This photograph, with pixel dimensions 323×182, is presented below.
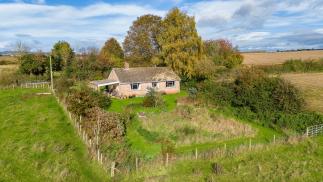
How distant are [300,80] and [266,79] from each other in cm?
3044

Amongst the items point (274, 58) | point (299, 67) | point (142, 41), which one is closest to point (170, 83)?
point (142, 41)

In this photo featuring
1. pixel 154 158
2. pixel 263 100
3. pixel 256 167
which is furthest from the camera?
pixel 263 100

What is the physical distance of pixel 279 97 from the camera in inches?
1419

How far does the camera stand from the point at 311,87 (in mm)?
57719

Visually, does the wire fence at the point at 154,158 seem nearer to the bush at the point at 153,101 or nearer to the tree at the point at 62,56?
the bush at the point at 153,101

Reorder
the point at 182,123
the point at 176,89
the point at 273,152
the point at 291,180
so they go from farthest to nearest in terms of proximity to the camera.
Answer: the point at 176,89
the point at 182,123
the point at 273,152
the point at 291,180

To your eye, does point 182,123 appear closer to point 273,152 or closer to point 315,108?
point 273,152

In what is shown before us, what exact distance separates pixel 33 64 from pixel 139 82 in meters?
24.9

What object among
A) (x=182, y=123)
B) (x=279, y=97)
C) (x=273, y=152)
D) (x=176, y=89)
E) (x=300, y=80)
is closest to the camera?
A: (x=273, y=152)

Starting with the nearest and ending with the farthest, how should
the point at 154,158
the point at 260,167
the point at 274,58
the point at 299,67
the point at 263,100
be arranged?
the point at 260,167
the point at 154,158
the point at 263,100
the point at 299,67
the point at 274,58

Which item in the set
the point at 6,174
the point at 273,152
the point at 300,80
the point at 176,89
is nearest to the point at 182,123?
the point at 273,152

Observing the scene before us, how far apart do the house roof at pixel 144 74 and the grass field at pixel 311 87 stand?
18.1 meters

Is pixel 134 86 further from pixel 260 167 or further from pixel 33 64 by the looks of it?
pixel 260 167

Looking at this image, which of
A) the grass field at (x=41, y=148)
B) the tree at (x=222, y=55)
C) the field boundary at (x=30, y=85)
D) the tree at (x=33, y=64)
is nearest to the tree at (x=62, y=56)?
the tree at (x=33, y=64)
